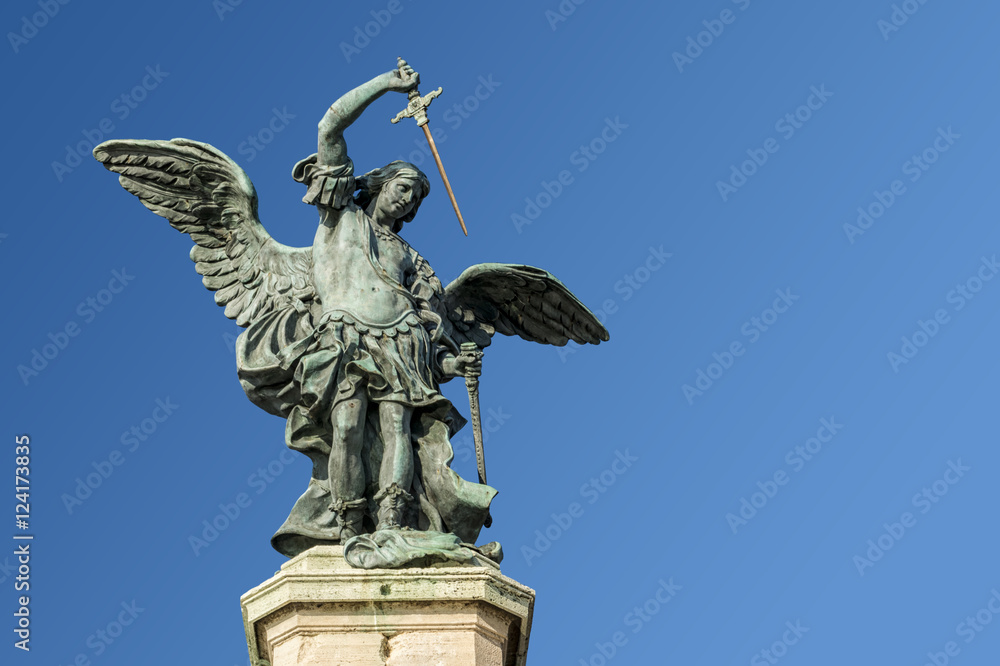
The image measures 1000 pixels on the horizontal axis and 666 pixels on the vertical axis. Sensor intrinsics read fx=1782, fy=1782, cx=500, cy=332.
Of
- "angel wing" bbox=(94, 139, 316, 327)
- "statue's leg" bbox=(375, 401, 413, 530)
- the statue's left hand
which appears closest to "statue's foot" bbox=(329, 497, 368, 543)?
"statue's leg" bbox=(375, 401, 413, 530)

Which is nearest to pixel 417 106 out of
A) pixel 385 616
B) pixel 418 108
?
pixel 418 108

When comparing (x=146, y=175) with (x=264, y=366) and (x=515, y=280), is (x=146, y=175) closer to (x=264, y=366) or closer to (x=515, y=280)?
(x=264, y=366)

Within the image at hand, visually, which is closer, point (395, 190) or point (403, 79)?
point (403, 79)

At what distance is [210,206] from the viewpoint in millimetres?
14922

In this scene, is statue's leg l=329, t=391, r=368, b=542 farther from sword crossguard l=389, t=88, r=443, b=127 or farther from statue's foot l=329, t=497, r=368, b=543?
sword crossguard l=389, t=88, r=443, b=127

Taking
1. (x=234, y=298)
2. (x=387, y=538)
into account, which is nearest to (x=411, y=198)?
(x=234, y=298)

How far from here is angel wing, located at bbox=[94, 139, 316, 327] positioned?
14633 mm

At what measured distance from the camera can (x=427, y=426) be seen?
45.6 ft

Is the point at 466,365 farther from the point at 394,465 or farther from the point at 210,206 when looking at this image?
the point at 210,206

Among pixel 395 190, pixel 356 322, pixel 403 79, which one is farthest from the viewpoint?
pixel 395 190

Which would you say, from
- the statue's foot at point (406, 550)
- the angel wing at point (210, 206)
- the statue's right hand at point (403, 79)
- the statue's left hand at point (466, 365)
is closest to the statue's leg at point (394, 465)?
the statue's foot at point (406, 550)

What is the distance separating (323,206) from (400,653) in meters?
3.75

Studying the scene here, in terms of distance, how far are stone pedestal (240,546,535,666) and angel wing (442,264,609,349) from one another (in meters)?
2.48

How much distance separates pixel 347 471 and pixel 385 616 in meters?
1.24
